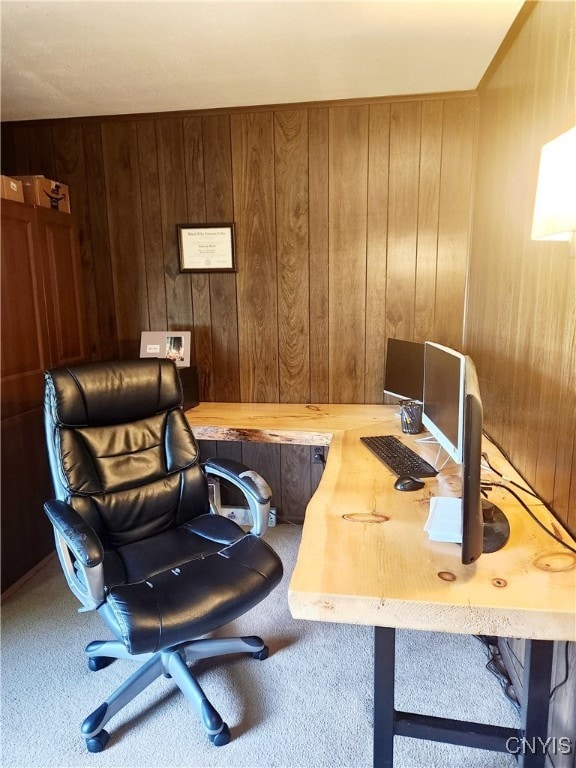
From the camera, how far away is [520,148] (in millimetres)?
1722

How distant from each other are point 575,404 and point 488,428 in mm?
869

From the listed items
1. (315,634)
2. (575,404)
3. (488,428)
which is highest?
(575,404)

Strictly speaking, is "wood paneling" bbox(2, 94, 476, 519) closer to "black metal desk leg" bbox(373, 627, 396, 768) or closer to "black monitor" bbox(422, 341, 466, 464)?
"black monitor" bbox(422, 341, 466, 464)

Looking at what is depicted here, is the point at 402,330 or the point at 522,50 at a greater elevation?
the point at 522,50

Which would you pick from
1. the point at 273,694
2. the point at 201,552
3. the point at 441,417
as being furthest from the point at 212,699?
the point at 441,417

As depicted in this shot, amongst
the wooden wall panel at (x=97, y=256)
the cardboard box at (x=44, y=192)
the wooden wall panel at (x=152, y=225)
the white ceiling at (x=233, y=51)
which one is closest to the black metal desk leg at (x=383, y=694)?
the white ceiling at (x=233, y=51)

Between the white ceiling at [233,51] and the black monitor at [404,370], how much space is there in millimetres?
1258

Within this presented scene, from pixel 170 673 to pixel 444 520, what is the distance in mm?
1106

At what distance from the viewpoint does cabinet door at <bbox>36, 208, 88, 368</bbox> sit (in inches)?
97.6

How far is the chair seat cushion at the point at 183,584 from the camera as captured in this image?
1315 mm

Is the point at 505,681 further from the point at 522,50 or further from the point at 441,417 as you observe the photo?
the point at 522,50

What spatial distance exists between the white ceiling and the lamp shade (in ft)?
3.00

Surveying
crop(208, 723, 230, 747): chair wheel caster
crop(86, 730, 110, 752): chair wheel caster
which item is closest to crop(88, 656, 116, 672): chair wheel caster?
crop(86, 730, 110, 752): chair wheel caster

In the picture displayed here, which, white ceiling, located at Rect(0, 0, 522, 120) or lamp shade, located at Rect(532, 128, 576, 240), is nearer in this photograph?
lamp shade, located at Rect(532, 128, 576, 240)
